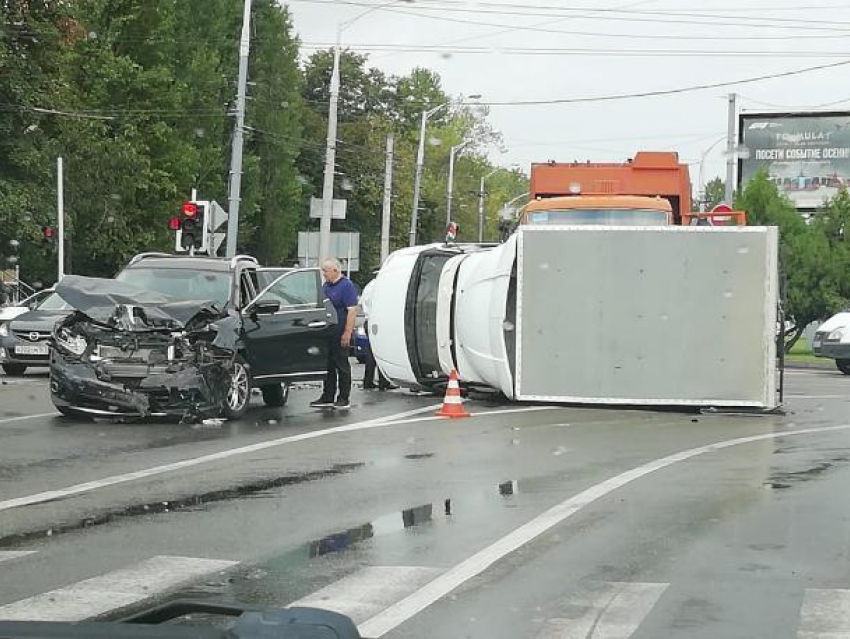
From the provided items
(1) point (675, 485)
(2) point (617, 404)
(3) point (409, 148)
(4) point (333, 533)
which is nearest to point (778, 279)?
(2) point (617, 404)

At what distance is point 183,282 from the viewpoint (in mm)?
17016

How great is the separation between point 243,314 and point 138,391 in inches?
77.4

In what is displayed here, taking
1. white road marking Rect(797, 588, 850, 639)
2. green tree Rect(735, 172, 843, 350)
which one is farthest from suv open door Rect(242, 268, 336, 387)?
green tree Rect(735, 172, 843, 350)

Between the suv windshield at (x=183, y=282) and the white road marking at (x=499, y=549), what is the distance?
6.11 meters

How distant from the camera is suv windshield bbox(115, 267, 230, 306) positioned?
16.6 m

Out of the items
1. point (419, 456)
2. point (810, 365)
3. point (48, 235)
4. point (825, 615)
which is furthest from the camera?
point (48, 235)

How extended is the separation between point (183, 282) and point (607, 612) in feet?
37.3

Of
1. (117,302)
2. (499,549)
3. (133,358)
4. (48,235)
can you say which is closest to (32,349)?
(117,302)

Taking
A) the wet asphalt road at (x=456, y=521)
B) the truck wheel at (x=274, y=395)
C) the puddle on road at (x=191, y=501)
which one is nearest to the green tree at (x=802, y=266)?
the truck wheel at (x=274, y=395)

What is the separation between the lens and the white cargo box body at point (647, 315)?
17516 millimetres

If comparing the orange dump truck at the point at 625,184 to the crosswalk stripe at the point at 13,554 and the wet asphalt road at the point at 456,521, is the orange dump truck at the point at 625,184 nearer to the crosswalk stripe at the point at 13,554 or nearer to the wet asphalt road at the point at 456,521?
the wet asphalt road at the point at 456,521

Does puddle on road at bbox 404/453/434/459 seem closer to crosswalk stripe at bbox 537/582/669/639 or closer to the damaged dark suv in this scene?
the damaged dark suv

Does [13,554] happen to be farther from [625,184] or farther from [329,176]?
[329,176]

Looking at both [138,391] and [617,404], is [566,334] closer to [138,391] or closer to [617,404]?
[617,404]
